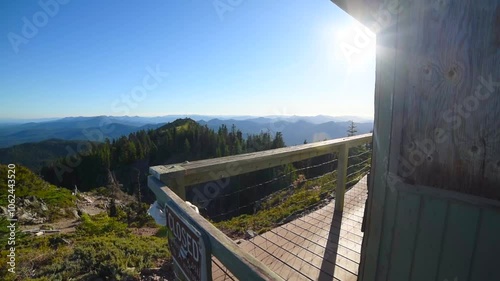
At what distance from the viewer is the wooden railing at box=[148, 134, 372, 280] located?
80cm

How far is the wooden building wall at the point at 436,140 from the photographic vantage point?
991 millimetres

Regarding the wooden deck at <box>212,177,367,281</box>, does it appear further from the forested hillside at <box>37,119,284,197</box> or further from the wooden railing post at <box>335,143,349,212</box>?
the forested hillside at <box>37,119,284,197</box>

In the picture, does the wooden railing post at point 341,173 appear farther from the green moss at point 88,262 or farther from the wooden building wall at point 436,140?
the green moss at point 88,262

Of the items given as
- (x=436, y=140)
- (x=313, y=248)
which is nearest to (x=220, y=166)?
(x=436, y=140)

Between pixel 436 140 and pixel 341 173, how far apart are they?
2.51m

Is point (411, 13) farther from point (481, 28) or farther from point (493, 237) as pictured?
point (493, 237)

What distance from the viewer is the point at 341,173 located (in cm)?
354

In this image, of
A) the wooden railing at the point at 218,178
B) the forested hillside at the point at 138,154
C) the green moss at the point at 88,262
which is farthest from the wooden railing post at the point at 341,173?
the forested hillside at the point at 138,154

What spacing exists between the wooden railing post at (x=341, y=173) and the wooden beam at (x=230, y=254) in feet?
8.89

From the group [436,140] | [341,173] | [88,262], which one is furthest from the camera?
[88,262]

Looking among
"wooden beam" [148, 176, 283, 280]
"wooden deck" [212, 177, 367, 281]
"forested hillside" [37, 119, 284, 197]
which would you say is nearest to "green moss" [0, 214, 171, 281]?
"wooden deck" [212, 177, 367, 281]

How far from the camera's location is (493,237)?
992 millimetres

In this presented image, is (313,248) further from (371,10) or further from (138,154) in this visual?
(138,154)

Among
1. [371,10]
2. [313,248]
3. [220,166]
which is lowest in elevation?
[313,248]
